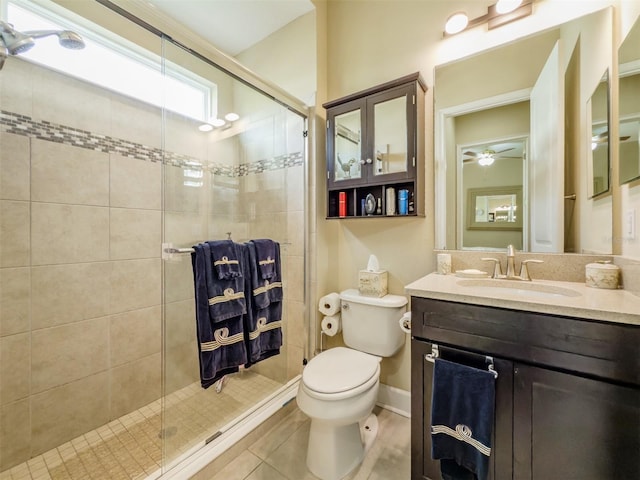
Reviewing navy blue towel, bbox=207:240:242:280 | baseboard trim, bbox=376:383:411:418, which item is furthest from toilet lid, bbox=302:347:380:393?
navy blue towel, bbox=207:240:242:280

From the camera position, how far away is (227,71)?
1.50m

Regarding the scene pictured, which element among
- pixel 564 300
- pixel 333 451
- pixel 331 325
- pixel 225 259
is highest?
pixel 225 259

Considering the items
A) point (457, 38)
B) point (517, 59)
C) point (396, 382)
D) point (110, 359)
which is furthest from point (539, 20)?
point (110, 359)

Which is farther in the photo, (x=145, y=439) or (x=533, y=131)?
(x=145, y=439)

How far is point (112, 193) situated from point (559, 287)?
2381mm

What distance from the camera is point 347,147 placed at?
1.80m

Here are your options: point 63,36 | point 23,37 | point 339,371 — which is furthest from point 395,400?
point 23,37

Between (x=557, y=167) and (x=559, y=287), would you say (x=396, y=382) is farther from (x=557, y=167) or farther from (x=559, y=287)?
(x=557, y=167)

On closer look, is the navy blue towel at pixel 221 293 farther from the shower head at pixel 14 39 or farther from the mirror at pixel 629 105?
the mirror at pixel 629 105

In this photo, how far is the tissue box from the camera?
66.2 inches

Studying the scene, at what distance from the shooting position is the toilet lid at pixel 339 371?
1247mm

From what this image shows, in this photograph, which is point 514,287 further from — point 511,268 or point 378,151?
point 378,151

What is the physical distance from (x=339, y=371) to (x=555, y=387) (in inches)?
33.1

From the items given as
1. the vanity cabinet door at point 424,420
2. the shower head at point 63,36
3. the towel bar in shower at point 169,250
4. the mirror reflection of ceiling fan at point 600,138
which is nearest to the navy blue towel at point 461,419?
the vanity cabinet door at point 424,420
